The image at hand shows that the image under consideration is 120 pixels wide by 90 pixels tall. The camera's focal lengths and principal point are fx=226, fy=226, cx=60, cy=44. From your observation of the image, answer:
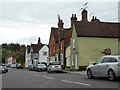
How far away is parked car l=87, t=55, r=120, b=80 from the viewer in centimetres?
1342

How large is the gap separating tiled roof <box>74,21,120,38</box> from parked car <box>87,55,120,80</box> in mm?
19406

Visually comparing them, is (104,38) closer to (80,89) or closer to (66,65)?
(66,65)

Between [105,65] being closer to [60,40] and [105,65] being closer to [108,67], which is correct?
[108,67]

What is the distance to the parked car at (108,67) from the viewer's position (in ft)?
44.0

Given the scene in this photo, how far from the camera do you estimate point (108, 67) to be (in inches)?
554

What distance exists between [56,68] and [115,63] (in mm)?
17133

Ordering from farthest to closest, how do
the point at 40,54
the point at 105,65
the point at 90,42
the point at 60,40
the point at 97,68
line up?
1. the point at 40,54
2. the point at 60,40
3. the point at 90,42
4. the point at 97,68
5. the point at 105,65

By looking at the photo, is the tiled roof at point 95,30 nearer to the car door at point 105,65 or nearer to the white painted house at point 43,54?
the car door at point 105,65

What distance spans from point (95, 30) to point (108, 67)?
22.7m

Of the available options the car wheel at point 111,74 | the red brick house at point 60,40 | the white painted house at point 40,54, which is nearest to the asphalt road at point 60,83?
the car wheel at point 111,74

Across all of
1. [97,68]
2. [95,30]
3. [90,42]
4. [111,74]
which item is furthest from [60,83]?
[95,30]

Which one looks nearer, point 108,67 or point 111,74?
point 111,74

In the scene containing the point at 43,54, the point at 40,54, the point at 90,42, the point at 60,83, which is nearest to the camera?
the point at 60,83

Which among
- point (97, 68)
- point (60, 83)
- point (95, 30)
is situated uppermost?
point (95, 30)
